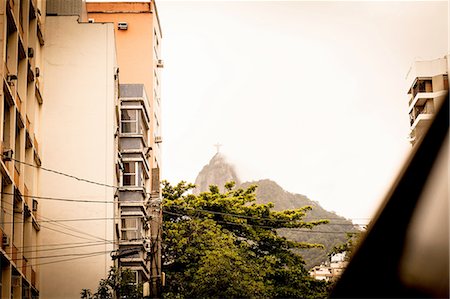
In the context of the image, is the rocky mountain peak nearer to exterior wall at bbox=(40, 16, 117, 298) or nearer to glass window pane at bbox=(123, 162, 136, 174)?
glass window pane at bbox=(123, 162, 136, 174)

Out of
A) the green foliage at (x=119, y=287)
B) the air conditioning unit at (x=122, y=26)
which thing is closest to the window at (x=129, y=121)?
the green foliage at (x=119, y=287)

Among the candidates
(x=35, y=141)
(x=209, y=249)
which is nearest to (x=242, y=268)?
(x=209, y=249)

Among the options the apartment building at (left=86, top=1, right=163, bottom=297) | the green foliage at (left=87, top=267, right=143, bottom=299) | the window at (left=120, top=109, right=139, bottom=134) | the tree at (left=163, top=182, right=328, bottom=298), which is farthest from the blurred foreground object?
the window at (left=120, top=109, right=139, bottom=134)

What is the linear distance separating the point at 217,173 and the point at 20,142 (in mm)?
108107

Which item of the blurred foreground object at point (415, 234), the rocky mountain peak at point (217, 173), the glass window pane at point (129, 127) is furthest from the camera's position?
the rocky mountain peak at point (217, 173)

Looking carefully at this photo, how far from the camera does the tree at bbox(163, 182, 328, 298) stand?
38.9m

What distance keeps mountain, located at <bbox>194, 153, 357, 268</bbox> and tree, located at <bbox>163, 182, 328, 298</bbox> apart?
349 inches

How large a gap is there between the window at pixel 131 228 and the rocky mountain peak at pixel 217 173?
9384 cm

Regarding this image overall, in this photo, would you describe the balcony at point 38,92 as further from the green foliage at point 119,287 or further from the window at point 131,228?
the window at point 131,228

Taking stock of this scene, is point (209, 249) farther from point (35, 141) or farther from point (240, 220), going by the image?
point (35, 141)

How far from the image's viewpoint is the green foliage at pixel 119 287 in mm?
29875

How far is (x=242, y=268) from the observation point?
39.4 metres

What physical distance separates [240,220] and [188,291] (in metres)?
6.45

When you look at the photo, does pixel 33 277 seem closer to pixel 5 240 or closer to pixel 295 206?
pixel 5 240
